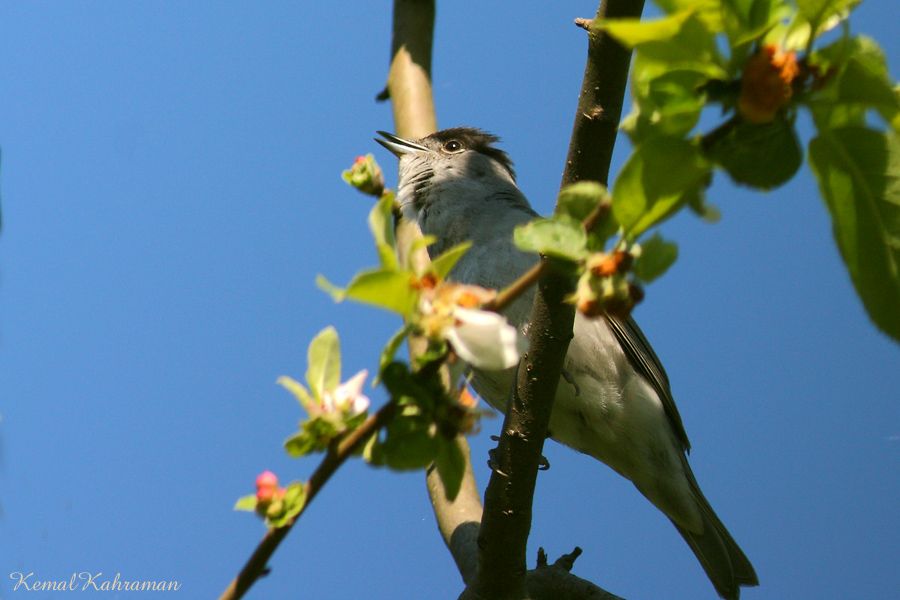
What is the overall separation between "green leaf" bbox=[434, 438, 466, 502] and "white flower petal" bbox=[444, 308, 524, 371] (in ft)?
0.58

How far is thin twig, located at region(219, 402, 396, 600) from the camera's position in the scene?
35.6 inches

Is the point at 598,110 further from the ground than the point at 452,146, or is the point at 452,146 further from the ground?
the point at 452,146

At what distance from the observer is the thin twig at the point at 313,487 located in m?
0.91

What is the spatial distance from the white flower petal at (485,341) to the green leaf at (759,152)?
0.24 m

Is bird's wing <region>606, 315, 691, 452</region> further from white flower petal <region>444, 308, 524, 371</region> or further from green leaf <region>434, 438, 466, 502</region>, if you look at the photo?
white flower petal <region>444, 308, 524, 371</region>

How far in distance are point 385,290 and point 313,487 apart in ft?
0.74

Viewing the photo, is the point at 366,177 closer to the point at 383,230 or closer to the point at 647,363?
the point at 647,363

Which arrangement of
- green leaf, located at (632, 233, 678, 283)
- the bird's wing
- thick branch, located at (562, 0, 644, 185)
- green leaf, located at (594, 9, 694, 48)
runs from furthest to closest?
the bird's wing → thick branch, located at (562, 0, 644, 185) → green leaf, located at (632, 233, 678, 283) → green leaf, located at (594, 9, 694, 48)

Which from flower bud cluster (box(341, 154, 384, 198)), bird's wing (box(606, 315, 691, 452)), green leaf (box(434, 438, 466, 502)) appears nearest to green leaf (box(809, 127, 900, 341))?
green leaf (box(434, 438, 466, 502))

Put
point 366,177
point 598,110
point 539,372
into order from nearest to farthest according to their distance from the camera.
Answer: point 598,110 → point 539,372 → point 366,177

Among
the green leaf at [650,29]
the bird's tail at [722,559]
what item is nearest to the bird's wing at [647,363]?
the bird's tail at [722,559]

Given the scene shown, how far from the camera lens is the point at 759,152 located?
864 mm

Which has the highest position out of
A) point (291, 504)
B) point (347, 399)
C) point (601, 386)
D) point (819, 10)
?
point (601, 386)

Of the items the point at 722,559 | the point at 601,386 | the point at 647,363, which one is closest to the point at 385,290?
the point at 601,386
